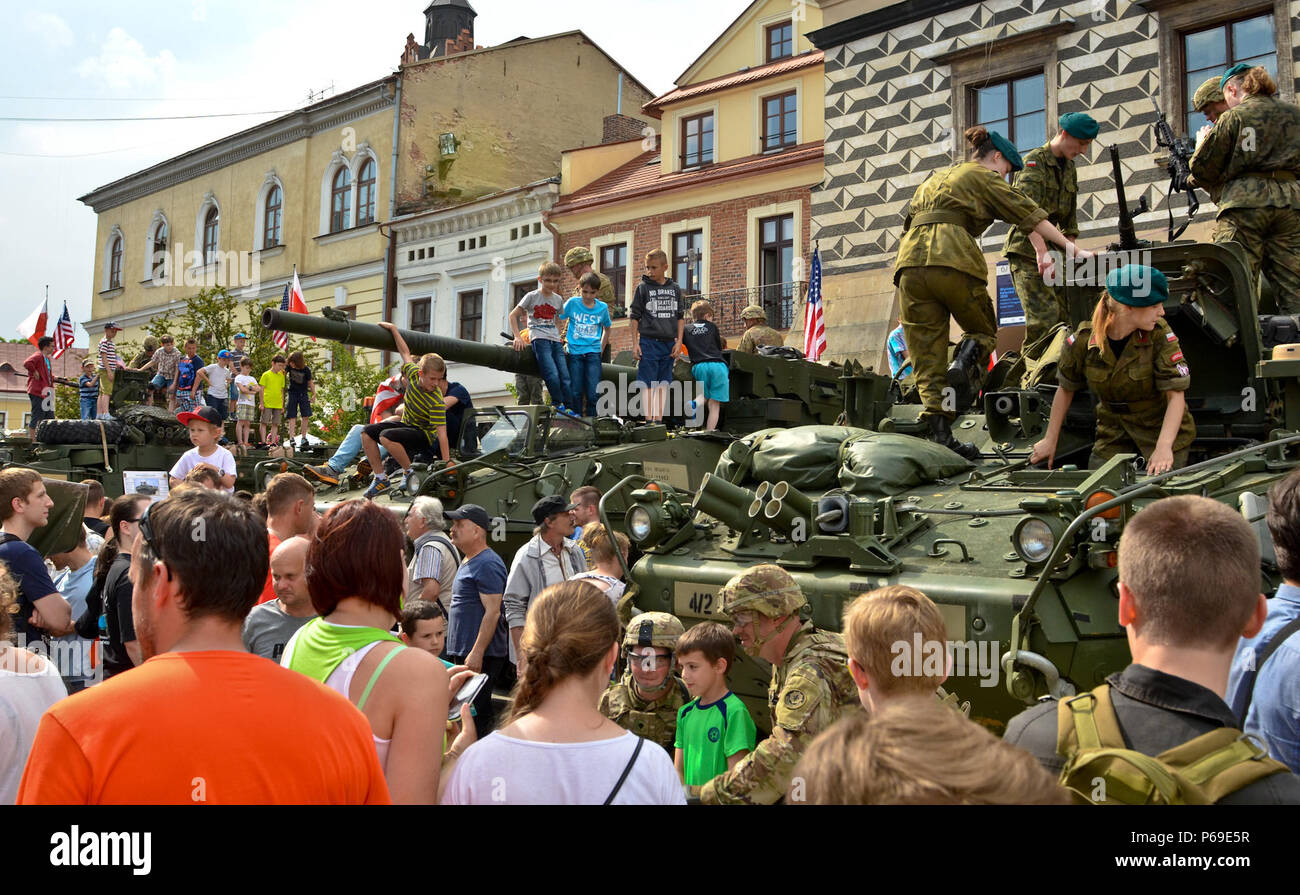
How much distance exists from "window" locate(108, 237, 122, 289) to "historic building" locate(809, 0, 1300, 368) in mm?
26452

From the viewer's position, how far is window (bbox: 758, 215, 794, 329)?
24.2m

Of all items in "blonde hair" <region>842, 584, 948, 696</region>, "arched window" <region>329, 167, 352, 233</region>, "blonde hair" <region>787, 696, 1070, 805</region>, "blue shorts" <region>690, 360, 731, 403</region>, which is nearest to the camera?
"blonde hair" <region>787, 696, 1070, 805</region>

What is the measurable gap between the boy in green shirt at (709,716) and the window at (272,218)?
31.3 m

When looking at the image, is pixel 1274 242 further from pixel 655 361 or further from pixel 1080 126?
pixel 655 361

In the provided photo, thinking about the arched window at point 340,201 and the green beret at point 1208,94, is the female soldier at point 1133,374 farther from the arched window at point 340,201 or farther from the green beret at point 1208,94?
the arched window at point 340,201

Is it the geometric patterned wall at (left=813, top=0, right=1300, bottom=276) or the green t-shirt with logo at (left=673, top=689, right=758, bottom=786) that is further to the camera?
the geometric patterned wall at (left=813, top=0, right=1300, bottom=276)

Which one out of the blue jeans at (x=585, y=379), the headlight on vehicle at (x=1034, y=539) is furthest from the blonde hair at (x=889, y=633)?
the blue jeans at (x=585, y=379)

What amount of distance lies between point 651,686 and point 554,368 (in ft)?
24.4

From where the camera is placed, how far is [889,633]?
3.36m

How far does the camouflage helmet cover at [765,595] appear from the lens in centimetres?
465

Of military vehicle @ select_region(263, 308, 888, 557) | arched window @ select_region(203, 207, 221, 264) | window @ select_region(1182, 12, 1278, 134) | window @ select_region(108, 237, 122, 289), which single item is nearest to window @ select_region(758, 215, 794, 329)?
window @ select_region(1182, 12, 1278, 134)

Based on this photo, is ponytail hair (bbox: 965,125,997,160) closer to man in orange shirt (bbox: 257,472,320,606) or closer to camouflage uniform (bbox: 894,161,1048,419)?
camouflage uniform (bbox: 894,161,1048,419)

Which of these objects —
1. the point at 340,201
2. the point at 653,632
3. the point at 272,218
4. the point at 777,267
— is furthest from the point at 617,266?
the point at 653,632

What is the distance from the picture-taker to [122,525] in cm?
594
